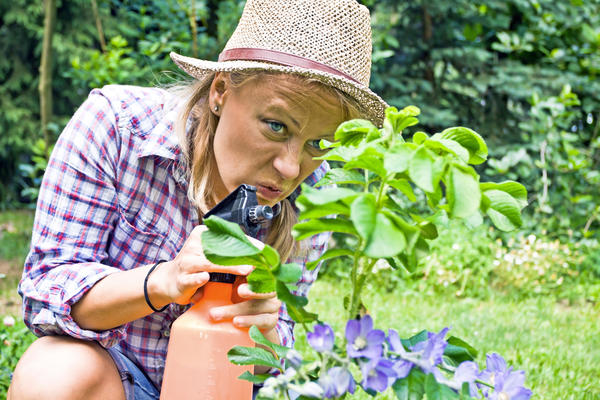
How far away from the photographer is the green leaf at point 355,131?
78cm

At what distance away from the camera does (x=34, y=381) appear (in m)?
1.40

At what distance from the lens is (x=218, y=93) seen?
1649 millimetres

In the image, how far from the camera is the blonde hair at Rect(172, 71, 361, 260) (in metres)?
1.51

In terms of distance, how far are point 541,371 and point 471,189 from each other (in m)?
2.16

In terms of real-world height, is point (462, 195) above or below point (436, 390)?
above

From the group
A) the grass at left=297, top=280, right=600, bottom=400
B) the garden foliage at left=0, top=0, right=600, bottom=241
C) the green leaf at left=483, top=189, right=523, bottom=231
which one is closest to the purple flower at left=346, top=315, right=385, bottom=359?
the green leaf at left=483, top=189, right=523, bottom=231

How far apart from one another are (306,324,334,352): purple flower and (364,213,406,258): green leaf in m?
0.12

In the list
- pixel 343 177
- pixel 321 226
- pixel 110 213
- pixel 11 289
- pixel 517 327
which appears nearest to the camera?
pixel 321 226

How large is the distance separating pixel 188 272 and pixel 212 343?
0.13 m

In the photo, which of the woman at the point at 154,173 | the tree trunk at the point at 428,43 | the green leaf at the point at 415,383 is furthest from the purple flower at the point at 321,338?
the tree trunk at the point at 428,43

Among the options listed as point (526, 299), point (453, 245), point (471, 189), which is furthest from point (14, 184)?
point (471, 189)

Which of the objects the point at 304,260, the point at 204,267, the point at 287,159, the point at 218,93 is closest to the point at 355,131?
the point at 204,267

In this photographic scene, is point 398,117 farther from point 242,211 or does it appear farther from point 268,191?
point 268,191

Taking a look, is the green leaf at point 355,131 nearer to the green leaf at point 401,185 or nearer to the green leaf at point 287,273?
the green leaf at point 401,185
